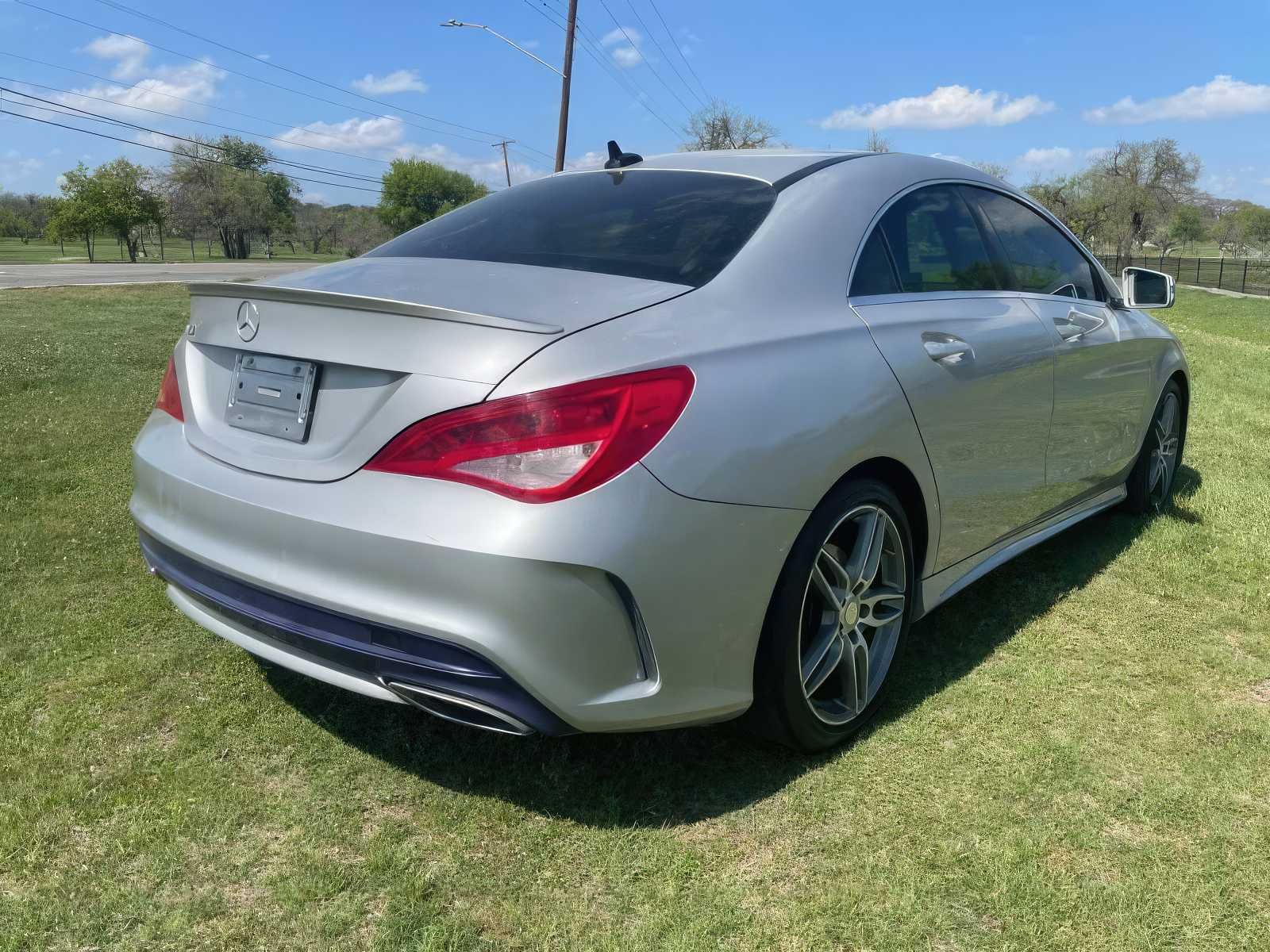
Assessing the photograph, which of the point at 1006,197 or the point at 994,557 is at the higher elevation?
the point at 1006,197

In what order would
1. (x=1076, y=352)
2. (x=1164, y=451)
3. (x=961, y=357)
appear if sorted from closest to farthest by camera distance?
(x=961, y=357) → (x=1076, y=352) → (x=1164, y=451)

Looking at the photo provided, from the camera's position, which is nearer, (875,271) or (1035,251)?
(875,271)

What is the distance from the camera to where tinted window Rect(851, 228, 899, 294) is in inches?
109

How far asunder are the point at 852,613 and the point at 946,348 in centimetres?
86

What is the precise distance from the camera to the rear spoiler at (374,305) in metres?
2.02

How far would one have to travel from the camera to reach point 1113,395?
4.08 metres

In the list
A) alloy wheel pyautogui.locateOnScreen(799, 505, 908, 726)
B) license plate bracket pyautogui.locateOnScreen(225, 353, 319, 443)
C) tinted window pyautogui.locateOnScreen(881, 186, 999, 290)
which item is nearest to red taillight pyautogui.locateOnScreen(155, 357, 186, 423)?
license plate bracket pyautogui.locateOnScreen(225, 353, 319, 443)

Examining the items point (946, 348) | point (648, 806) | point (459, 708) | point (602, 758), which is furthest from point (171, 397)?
point (946, 348)

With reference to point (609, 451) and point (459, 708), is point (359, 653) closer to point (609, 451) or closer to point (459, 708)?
point (459, 708)

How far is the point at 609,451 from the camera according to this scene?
1965 mm

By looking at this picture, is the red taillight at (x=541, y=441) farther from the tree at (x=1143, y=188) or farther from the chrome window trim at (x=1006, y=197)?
the tree at (x=1143, y=188)

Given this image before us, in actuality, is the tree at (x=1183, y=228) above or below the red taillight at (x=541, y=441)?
above

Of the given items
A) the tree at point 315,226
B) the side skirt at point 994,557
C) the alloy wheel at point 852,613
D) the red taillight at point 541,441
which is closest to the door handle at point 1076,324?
the side skirt at point 994,557

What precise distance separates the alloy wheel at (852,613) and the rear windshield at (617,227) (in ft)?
2.62
